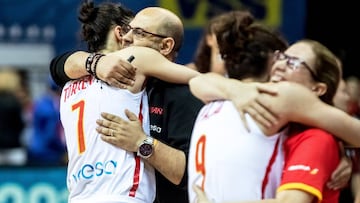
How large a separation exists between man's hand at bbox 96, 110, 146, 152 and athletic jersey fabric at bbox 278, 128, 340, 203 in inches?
38.9

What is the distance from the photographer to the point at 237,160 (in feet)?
12.9

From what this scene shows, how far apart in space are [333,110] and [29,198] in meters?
5.17

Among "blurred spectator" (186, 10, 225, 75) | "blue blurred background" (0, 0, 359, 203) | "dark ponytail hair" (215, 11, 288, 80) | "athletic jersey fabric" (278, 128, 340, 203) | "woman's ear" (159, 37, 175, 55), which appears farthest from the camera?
"blue blurred background" (0, 0, 359, 203)

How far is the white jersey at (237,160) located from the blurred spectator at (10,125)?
21.9 feet

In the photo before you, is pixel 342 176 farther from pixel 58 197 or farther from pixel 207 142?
pixel 58 197

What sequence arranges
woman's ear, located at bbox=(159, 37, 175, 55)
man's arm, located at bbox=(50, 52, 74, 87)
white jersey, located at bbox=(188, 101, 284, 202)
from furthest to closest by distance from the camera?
man's arm, located at bbox=(50, 52, 74, 87), woman's ear, located at bbox=(159, 37, 175, 55), white jersey, located at bbox=(188, 101, 284, 202)

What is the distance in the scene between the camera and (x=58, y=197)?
28.7 feet

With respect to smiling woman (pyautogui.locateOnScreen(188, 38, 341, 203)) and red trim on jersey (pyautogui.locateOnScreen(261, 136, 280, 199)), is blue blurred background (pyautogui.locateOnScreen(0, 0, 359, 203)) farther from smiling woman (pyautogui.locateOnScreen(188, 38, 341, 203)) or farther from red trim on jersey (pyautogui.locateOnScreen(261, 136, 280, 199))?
red trim on jersey (pyautogui.locateOnScreen(261, 136, 280, 199))

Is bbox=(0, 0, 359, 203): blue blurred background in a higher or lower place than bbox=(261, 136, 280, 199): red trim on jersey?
lower

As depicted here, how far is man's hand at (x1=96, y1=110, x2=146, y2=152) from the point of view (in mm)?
4707

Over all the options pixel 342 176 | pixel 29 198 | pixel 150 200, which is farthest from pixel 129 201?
pixel 29 198

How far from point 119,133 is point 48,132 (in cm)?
563

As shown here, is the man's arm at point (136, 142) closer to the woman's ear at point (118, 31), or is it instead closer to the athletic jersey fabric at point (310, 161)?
the woman's ear at point (118, 31)

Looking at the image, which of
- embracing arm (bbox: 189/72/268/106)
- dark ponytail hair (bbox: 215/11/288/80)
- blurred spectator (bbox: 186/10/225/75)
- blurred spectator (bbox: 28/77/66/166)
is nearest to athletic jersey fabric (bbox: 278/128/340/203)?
embracing arm (bbox: 189/72/268/106)
